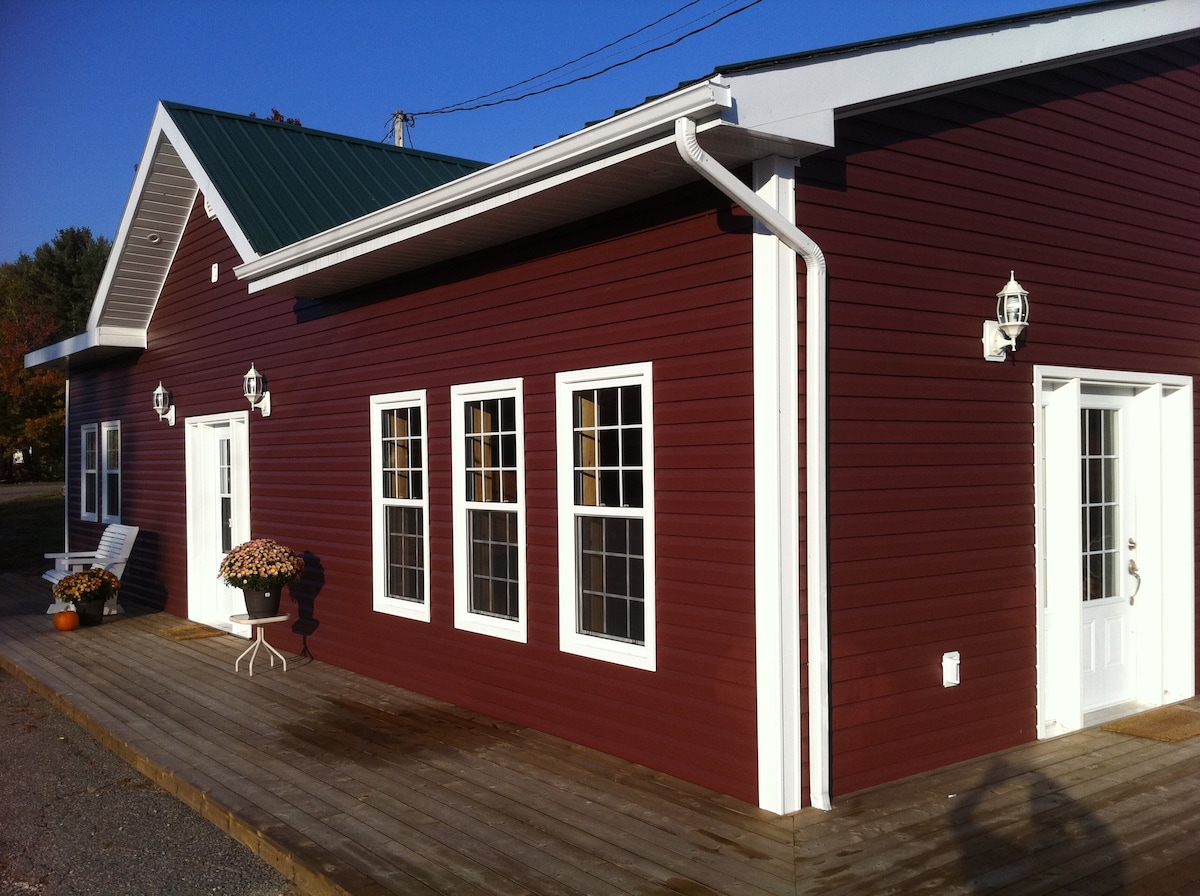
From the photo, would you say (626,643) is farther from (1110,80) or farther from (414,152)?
(414,152)

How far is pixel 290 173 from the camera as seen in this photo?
10180mm

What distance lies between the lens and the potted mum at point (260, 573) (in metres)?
7.81

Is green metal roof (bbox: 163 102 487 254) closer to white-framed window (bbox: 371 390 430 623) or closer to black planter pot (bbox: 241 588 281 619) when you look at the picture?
white-framed window (bbox: 371 390 430 623)

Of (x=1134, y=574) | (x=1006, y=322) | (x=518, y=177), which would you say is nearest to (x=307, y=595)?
(x=518, y=177)

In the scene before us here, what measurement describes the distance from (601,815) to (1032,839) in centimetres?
181

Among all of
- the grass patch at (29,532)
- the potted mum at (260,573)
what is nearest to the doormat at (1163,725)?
the potted mum at (260,573)

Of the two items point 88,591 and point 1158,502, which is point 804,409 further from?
point 88,591

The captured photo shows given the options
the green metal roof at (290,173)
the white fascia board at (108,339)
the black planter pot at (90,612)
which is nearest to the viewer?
the green metal roof at (290,173)

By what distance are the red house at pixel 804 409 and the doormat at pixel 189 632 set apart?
99.4 inches

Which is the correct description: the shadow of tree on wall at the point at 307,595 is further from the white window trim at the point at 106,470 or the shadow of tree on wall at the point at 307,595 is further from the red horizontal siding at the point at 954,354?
the red horizontal siding at the point at 954,354

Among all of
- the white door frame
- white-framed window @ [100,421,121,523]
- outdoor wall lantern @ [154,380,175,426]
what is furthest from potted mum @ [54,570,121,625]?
the white door frame

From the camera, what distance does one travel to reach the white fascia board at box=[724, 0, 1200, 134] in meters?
4.30

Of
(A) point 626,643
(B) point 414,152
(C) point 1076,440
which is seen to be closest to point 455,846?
(A) point 626,643

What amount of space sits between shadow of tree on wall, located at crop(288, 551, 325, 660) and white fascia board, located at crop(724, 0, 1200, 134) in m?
5.71
